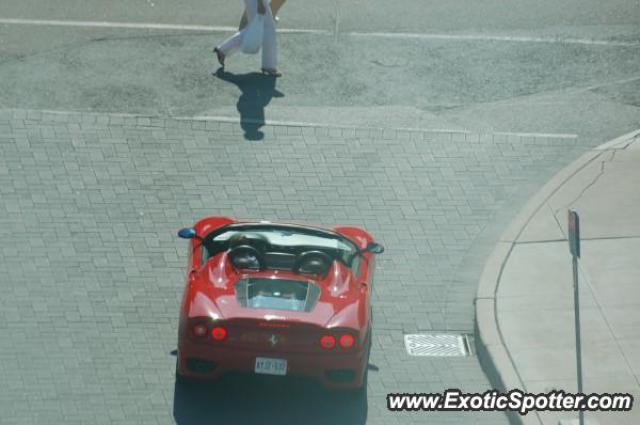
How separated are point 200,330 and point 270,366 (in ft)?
2.23

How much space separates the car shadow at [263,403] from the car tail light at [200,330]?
743 millimetres

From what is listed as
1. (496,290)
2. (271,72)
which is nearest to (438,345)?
(496,290)

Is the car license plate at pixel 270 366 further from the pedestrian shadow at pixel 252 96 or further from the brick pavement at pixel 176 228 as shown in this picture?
the pedestrian shadow at pixel 252 96

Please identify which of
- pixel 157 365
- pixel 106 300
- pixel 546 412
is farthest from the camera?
pixel 106 300

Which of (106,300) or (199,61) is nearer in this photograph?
(106,300)

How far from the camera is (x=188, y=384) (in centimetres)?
1225

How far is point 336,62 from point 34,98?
14.3ft

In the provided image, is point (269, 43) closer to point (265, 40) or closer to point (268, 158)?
point (265, 40)

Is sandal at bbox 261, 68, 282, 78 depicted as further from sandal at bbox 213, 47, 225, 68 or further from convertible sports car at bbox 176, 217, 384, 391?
convertible sports car at bbox 176, 217, 384, 391

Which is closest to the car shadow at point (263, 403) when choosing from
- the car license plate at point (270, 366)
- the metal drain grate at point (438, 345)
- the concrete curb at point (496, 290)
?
the car license plate at point (270, 366)

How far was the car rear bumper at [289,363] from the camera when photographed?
11578 mm

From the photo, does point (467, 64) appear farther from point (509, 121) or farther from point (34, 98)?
point (34, 98)

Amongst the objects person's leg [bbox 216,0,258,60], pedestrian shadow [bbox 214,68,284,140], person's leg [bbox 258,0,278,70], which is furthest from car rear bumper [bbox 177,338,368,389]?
person's leg [bbox 216,0,258,60]

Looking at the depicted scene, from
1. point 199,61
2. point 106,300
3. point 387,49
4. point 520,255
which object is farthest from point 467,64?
point 106,300
